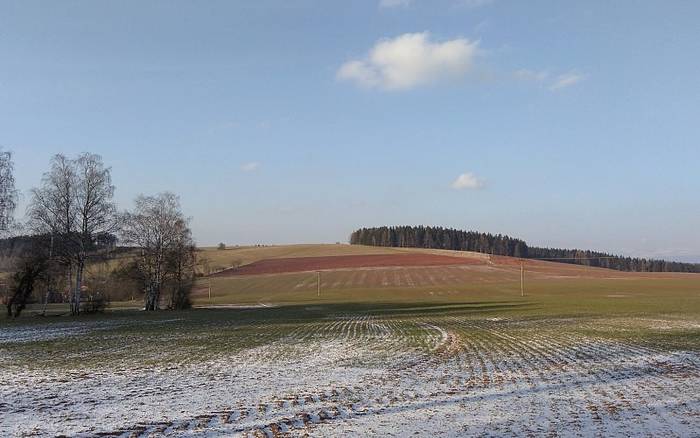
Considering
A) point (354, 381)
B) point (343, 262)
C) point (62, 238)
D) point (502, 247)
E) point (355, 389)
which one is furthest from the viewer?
point (502, 247)

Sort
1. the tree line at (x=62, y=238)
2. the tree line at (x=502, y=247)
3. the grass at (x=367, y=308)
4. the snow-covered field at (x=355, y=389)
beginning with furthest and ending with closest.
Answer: the tree line at (x=502, y=247), the tree line at (x=62, y=238), the grass at (x=367, y=308), the snow-covered field at (x=355, y=389)

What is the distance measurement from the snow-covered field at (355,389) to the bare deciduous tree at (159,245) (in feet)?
113

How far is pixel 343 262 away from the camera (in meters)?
124

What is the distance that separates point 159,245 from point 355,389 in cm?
5067

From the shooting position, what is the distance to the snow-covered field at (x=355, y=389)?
32.8ft

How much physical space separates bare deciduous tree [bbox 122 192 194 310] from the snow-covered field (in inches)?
1361

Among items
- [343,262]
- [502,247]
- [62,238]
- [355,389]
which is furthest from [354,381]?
[502,247]

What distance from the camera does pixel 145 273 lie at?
5941 cm

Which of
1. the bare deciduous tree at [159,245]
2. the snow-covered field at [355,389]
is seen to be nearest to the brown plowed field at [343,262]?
the bare deciduous tree at [159,245]

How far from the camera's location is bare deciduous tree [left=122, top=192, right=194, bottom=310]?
194 ft

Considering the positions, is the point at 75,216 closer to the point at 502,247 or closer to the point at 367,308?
the point at 367,308

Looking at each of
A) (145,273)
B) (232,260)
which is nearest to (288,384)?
(145,273)

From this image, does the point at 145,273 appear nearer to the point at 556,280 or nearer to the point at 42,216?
the point at 42,216

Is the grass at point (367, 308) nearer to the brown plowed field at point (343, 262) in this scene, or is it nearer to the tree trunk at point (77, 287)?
the tree trunk at point (77, 287)
